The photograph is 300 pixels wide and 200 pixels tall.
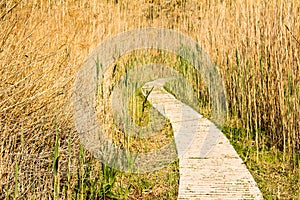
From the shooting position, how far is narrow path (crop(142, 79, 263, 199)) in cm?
184

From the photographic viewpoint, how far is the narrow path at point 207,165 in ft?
6.05

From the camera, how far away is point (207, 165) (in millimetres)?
2156

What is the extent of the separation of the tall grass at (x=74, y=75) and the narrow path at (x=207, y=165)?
252 mm

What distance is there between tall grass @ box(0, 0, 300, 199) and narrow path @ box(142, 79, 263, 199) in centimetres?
25

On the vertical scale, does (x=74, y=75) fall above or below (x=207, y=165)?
→ above

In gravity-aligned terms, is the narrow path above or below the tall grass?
below

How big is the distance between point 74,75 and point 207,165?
2.66ft

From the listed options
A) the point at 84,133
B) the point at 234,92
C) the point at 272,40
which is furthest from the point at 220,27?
the point at 84,133

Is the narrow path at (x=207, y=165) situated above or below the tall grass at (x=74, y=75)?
below

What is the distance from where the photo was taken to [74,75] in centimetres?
218

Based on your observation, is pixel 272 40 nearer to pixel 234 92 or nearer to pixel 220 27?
pixel 234 92

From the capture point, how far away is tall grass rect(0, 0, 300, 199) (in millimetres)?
1815

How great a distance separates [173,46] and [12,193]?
14.0ft

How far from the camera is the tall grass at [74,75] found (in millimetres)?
1815
